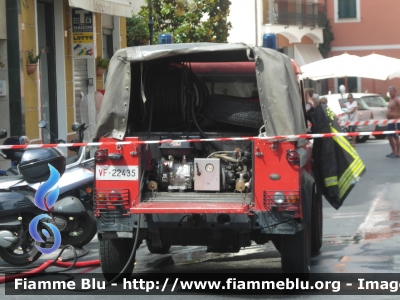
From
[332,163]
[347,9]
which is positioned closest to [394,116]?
[332,163]

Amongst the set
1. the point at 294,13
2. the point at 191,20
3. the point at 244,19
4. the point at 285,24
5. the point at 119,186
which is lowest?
the point at 119,186

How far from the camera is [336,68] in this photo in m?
29.6

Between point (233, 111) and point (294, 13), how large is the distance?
38.4 meters

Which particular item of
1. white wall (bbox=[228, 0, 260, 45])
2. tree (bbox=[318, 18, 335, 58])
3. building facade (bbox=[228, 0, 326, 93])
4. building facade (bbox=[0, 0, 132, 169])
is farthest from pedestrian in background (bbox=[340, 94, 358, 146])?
tree (bbox=[318, 18, 335, 58])

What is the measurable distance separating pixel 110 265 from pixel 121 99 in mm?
1517

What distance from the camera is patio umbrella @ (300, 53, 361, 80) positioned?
2948cm

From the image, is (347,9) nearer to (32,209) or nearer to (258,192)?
(32,209)

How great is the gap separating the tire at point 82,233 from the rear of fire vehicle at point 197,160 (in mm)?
1543

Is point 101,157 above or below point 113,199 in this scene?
above

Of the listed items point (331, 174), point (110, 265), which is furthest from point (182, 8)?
point (110, 265)

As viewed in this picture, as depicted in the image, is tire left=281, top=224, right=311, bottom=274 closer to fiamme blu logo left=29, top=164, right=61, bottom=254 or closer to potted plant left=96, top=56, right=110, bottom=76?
fiamme blu logo left=29, top=164, right=61, bottom=254

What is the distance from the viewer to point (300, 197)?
7.80 m

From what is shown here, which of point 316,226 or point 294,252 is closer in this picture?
Answer: point 294,252

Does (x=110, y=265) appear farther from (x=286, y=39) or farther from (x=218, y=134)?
(x=286, y=39)
